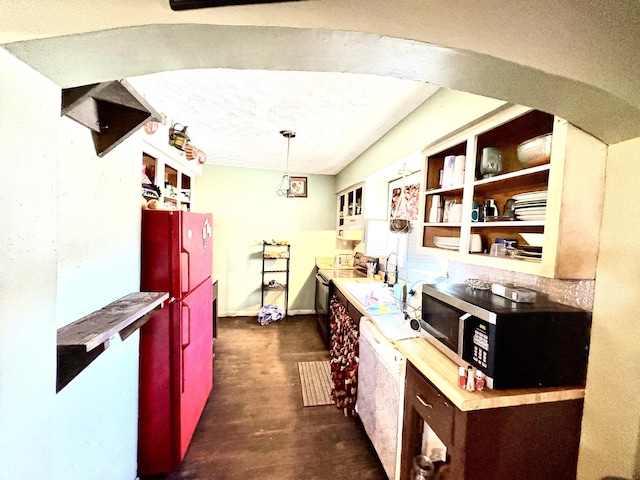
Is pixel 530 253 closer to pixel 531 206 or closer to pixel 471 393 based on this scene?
pixel 531 206

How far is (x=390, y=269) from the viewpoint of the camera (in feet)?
10.1

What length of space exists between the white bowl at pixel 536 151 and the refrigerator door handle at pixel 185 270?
6.21 feet

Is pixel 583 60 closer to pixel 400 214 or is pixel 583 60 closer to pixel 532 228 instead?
→ pixel 532 228

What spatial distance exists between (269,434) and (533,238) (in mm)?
2151

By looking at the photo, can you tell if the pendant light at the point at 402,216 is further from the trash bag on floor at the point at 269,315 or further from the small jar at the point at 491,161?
the trash bag on floor at the point at 269,315

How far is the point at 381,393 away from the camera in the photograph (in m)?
1.65

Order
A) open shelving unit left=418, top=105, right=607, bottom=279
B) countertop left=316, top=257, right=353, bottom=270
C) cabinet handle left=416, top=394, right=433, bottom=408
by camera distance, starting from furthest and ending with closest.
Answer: countertop left=316, top=257, right=353, bottom=270 < cabinet handle left=416, top=394, right=433, bottom=408 < open shelving unit left=418, top=105, right=607, bottom=279

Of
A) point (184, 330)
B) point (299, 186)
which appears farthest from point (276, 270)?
point (184, 330)

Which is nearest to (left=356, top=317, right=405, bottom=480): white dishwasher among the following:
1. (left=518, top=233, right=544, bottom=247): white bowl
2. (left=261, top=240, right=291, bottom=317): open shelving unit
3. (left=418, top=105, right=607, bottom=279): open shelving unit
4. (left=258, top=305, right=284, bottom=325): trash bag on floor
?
(left=418, top=105, right=607, bottom=279): open shelving unit

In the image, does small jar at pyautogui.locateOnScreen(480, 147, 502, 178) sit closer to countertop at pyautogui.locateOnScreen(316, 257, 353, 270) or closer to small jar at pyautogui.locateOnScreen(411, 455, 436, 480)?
small jar at pyautogui.locateOnScreen(411, 455, 436, 480)

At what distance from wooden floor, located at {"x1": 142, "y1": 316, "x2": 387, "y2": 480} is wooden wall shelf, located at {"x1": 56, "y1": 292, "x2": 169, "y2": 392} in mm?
1192

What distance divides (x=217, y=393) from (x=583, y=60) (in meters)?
2.99

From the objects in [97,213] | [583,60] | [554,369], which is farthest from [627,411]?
[97,213]

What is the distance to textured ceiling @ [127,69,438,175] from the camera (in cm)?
160
